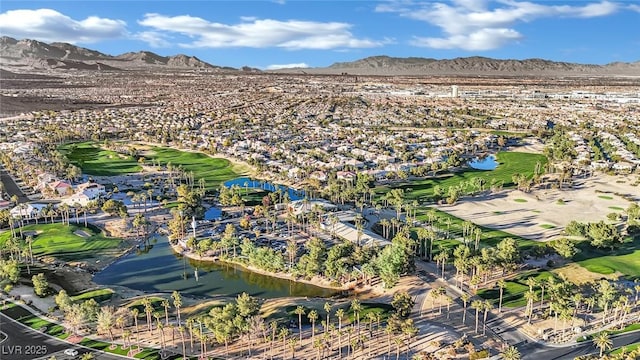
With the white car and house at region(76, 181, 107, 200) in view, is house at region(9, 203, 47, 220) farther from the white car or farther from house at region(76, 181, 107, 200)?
the white car

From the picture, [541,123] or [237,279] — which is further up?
[541,123]

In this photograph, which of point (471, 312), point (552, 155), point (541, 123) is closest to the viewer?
point (471, 312)

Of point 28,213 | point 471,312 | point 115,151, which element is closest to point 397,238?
point 471,312

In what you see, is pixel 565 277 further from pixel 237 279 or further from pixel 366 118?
pixel 366 118

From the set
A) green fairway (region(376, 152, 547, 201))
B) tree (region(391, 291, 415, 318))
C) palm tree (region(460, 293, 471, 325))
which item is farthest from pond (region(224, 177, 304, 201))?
tree (region(391, 291, 415, 318))

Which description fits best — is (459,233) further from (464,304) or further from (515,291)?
(464,304)

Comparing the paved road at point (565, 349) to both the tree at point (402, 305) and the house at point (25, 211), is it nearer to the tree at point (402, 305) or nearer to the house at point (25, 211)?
the tree at point (402, 305)

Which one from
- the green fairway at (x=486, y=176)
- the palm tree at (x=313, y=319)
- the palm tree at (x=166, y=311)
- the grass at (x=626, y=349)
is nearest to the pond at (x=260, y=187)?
the green fairway at (x=486, y=176)

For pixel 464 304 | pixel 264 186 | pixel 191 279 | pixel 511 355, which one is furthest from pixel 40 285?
pixel 264 186
